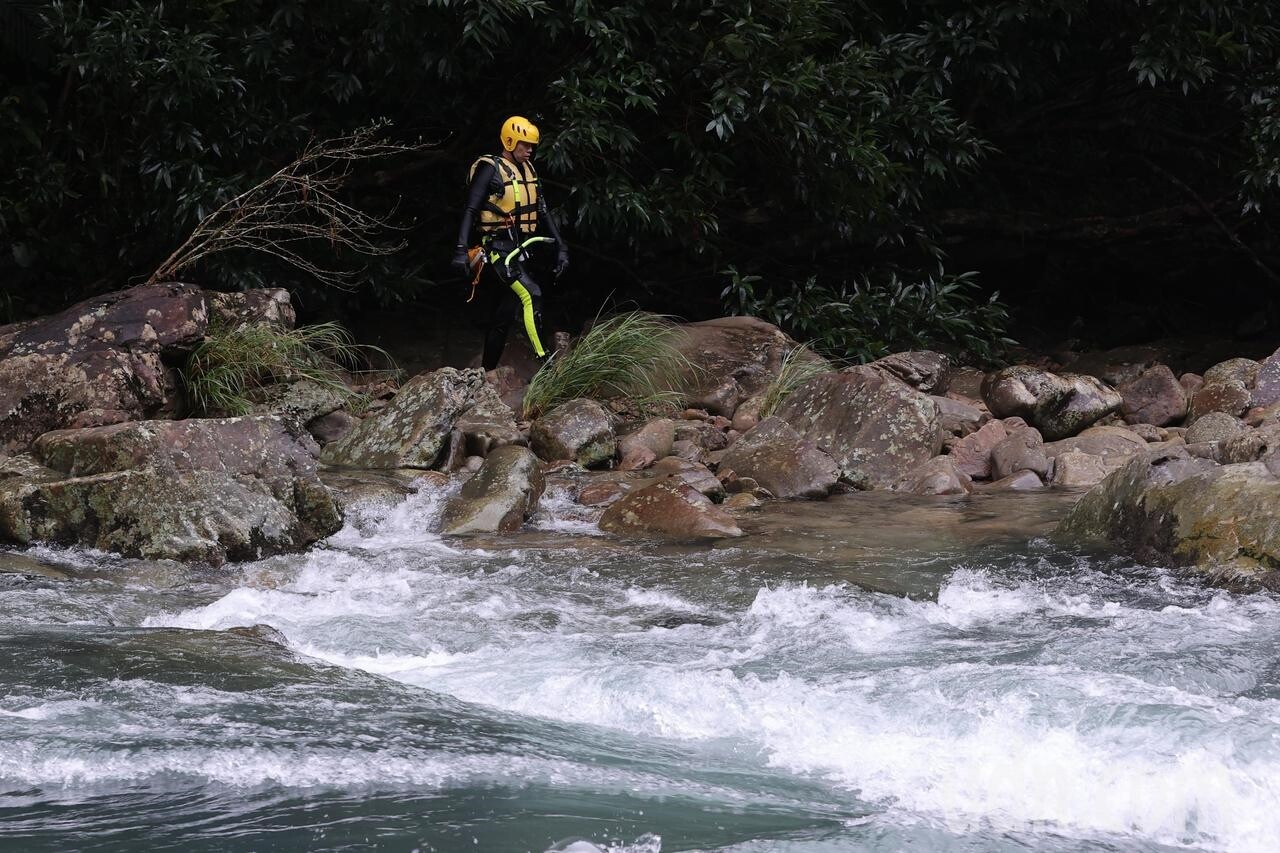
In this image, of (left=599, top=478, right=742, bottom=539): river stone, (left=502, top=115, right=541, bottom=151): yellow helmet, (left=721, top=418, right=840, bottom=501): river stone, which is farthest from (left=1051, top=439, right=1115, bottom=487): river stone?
(left=502, top=115, right=541, bottom=151): yellow helmet

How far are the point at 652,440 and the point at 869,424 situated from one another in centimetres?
123

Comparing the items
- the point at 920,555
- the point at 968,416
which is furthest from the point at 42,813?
the point at 968,416

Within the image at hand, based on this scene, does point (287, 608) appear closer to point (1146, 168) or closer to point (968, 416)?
point (968, 416)

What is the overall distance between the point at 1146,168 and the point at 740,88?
175 inches

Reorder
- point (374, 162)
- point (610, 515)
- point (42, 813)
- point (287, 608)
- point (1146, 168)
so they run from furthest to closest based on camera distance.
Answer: point (1146, 168), point (374, 162), point (610, 515), point (287, 608), point (42, 813)

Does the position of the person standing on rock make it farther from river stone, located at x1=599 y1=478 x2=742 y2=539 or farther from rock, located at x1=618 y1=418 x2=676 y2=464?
river stone, located at x1=599 y1=478 x2=742 y2=539

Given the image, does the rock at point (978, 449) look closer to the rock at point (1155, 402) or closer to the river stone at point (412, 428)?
the rock at point (1155, 402)

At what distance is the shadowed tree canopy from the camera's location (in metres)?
8.54

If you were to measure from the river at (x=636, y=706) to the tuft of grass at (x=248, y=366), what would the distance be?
2.32m

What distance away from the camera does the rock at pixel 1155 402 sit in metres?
8.34

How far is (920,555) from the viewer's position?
18.2ft

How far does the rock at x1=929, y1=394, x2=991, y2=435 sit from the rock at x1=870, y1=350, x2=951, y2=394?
0.25 meters

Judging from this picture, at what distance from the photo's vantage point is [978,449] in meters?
7.66

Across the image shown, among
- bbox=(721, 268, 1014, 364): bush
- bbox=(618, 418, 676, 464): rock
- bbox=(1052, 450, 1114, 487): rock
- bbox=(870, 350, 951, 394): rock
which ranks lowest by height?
bbox=(1052, 450, 1114, 487): rock
